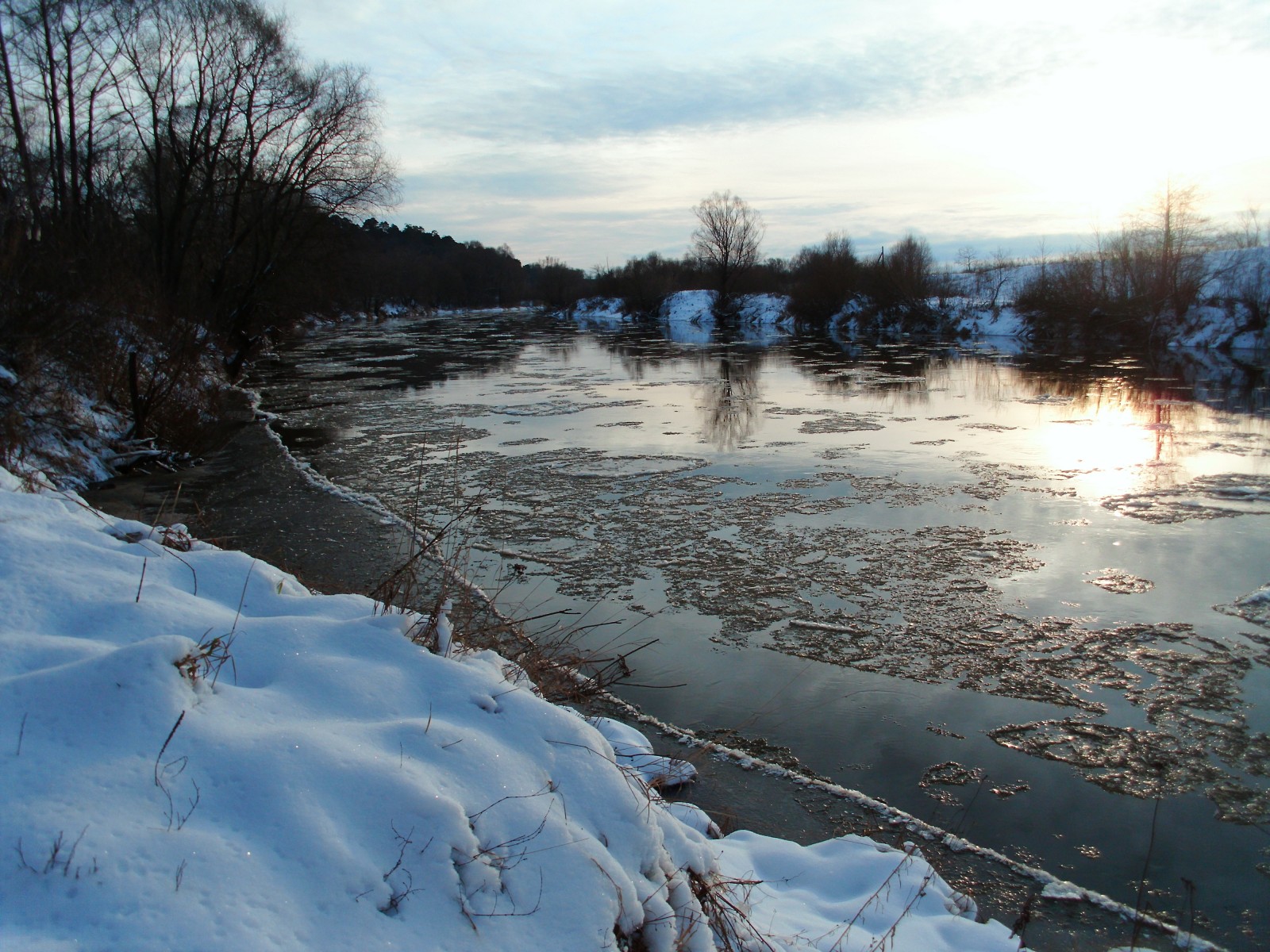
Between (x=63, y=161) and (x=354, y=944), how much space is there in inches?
956

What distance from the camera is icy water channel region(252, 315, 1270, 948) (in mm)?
3664

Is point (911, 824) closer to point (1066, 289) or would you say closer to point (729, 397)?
point (729, 397)

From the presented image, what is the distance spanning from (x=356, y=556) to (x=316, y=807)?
492cm

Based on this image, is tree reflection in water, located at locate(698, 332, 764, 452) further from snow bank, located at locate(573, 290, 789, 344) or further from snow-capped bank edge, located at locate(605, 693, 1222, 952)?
snow bank, located at locate(573, 290, 789, 344)

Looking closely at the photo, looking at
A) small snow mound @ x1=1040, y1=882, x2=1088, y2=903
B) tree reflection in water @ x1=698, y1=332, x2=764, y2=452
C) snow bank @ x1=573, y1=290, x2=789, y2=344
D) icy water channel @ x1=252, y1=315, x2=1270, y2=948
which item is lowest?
small snow mound @ x1=1040, y1=882, x2=1088, y2=903

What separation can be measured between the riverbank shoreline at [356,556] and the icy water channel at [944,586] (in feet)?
0.84

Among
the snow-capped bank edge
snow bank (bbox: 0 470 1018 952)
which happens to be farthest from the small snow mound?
snow bank (bbox: 0 470 1018 952)

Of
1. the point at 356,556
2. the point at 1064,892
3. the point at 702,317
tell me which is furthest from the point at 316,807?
the point at 702,317

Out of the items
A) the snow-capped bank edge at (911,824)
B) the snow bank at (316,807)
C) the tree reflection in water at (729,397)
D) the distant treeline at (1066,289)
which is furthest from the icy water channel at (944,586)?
the distant treeline at (1066,289)

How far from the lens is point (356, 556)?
6629 mm

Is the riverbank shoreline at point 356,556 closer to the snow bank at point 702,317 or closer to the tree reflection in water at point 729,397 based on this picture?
the tree reflection in water at point 729,397

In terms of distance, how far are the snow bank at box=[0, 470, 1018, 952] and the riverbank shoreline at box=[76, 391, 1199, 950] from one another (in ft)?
0.89

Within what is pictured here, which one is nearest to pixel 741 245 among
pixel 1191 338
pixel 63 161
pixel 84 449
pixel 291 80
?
pixel 1191 338

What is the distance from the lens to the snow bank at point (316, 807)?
5.50ft
